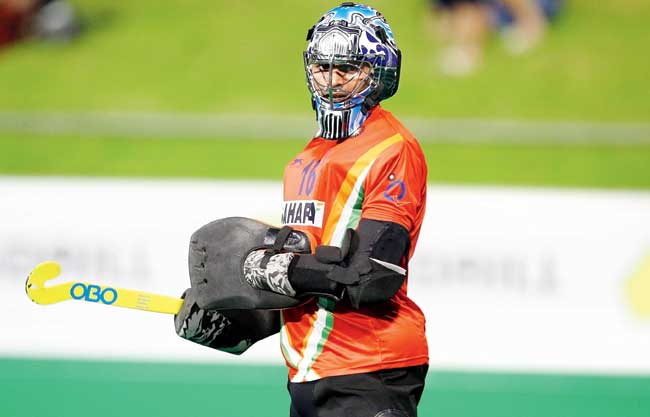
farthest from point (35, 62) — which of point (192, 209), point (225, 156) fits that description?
point (192, 209)

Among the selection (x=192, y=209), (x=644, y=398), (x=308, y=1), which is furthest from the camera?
(x=308, y=1)

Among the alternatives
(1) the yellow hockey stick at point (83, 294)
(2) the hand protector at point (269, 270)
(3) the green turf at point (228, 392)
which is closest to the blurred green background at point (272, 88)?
(3) the green turf at point (228, 392)

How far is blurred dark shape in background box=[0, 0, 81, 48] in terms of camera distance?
10.6m

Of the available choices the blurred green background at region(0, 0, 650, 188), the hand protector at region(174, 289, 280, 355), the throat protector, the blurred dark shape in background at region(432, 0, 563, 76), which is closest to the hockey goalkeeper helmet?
the throat protector

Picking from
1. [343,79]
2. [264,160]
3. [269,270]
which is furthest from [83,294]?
[264,160]

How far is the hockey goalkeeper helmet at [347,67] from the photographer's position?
3523 mm

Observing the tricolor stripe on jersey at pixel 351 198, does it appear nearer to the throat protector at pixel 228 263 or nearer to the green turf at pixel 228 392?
the throat protector at pixel 228 263

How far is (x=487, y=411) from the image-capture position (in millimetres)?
6535

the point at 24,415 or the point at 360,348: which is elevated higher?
the point at 360,348

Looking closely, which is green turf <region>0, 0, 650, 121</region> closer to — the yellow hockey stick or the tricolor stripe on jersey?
the yellow hockey stick

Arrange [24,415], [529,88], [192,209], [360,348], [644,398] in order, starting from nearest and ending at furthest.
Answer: [360,348]
[24,415]
[644,398]
[192,209]
[529,88]

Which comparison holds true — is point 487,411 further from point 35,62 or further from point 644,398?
point 35,62

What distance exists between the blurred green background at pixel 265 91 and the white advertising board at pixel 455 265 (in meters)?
0.34

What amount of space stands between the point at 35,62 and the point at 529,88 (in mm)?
4911
